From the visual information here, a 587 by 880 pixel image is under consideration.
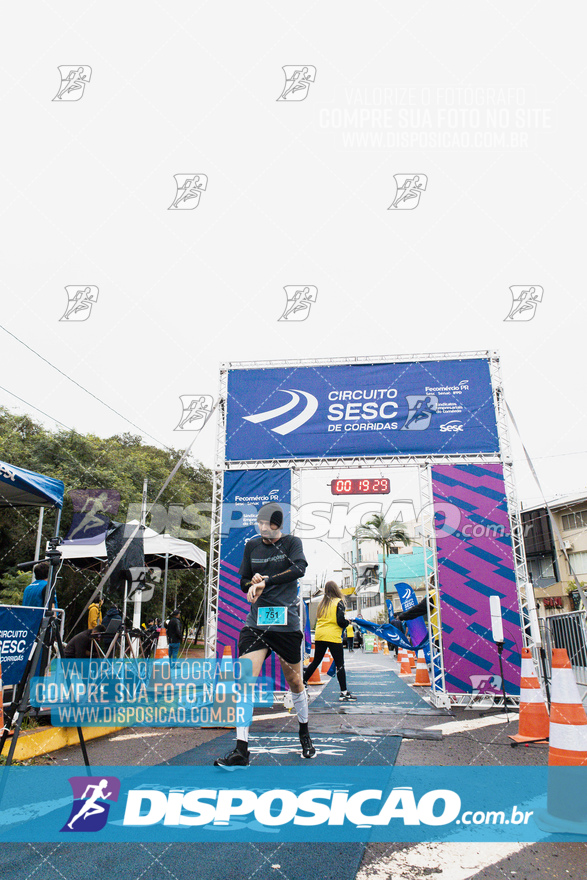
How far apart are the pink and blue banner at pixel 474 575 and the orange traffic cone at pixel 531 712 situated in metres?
2.42

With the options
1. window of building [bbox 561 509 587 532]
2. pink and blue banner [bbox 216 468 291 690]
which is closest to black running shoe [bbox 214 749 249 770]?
pink and blue banner [bbox 216 468 291 690]

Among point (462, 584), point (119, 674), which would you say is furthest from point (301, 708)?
point (462, 584)

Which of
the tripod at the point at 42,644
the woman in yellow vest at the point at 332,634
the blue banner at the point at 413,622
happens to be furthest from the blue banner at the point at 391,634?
the tripod at the point at 42,644

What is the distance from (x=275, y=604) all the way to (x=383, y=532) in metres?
44.1

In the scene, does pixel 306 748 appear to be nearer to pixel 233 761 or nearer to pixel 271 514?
pixel 233 761

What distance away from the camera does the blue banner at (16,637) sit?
468 cm

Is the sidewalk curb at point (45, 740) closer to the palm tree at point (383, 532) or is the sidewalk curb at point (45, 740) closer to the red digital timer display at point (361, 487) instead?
the red digital timer display at point (361, 487)

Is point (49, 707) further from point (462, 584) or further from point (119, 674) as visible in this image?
point (462, 584)

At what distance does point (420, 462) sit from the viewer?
902 cm

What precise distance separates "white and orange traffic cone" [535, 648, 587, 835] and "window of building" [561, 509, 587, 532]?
32.7 meters

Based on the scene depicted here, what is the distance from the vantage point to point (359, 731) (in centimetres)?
568

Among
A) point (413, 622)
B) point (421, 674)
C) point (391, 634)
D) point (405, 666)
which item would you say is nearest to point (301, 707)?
point (391, 634)

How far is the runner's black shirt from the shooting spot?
4387 millimetres

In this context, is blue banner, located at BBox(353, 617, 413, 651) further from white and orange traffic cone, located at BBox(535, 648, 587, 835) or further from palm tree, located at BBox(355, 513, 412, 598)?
palm tree, located at BBox(355, 513, 412, 598)
